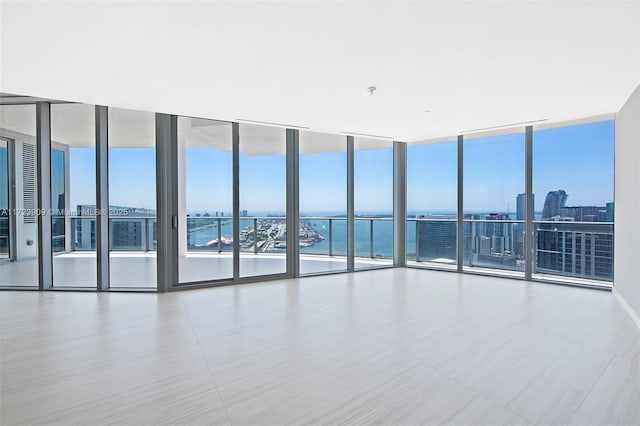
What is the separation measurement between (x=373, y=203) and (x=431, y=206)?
117cm

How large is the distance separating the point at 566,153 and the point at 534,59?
3.26m

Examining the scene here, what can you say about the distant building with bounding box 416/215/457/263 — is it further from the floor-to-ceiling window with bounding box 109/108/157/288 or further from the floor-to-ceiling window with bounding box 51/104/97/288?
the floor-to-ceiling window with bounding box 51/104/97/288

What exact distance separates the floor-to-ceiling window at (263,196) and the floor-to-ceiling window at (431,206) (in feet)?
8.80

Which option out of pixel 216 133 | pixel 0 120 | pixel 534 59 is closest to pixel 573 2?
pixel 534 59

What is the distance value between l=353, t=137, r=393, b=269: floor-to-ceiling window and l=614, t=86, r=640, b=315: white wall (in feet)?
11.1

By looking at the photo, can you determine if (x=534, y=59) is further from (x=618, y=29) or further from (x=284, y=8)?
(x=284, y=8)

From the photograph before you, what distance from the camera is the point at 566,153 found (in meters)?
5.14

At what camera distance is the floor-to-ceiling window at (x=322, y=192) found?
5689 millimetres

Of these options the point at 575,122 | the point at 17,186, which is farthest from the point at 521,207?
the point at 17,186

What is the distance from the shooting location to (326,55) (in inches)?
104

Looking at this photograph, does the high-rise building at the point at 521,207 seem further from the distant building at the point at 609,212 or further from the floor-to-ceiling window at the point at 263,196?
the floor-to-ceiling window at the point at 263,196

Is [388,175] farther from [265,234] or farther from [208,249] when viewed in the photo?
[208,249]

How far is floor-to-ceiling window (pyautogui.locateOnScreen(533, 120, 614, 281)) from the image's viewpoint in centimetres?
477

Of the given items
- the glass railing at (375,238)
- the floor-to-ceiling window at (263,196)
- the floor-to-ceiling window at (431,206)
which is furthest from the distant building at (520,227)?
the floor-to-ceiling window at (263,196)
